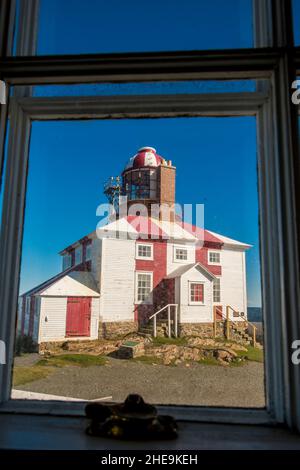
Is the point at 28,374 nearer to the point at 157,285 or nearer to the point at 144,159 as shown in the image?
the point at 157,285

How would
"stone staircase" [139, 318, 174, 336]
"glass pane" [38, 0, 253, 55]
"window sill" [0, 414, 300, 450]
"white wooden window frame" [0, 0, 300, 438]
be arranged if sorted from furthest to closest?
"glass pane" [38, 0, 253, 55] → "stone staircase" [139, 318, 174, 336] → "white wooden window frame" [0, 0, 300, 438] → "window sill" [0, 414, 300, 450]

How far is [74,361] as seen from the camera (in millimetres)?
998

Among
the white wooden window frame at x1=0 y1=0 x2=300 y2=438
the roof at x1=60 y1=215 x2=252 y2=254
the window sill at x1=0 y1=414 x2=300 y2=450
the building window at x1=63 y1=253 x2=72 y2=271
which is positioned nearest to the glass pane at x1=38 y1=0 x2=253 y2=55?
the white wooden window frame at x1=0 y1=0 x2=300 y2=438

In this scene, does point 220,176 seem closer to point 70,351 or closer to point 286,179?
point 286,179

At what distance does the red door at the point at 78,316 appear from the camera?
1021mm

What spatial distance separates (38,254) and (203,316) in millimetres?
504

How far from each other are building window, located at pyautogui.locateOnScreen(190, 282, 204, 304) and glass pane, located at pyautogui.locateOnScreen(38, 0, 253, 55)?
722 millimetres

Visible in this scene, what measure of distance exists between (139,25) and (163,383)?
3.53ft

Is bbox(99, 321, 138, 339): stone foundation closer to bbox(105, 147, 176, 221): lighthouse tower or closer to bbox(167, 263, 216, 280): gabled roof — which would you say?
bbox(167, 263, 216, 280): gabled roof

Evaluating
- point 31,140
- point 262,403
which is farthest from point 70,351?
point 31,140

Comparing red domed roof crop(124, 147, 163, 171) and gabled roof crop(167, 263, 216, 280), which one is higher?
red domed roof crop(124, 147, 163, 171)

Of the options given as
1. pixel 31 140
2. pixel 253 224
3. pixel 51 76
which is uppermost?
pixel 51 76

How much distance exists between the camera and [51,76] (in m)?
1.07

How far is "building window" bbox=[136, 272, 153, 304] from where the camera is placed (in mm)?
1031
